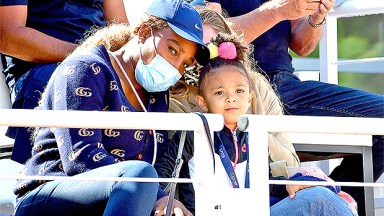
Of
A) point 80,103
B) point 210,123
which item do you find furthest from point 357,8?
point 210,123

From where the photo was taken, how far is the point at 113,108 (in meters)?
3.07

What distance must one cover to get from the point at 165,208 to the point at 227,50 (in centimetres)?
80

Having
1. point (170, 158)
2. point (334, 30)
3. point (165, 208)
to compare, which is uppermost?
point (334, 30)

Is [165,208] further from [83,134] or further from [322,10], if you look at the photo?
[322,10]

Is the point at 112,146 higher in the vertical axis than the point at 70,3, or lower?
lower

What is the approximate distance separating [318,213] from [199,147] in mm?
714

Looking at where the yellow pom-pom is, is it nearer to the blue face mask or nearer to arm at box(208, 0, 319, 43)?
the blue face mask

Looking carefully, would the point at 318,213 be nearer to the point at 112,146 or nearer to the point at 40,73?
the point at 112,146

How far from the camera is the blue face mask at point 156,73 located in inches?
127

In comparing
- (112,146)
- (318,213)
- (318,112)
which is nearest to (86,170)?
(112,146)

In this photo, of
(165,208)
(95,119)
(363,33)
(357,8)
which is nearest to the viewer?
(95,119)

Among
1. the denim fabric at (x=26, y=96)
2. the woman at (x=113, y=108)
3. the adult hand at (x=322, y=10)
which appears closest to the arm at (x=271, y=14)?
the adult hand at (x=322, y=10)

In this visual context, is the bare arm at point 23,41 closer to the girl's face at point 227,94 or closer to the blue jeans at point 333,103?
the girl's face at point 227,94

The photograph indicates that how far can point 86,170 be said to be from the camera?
2.85m
